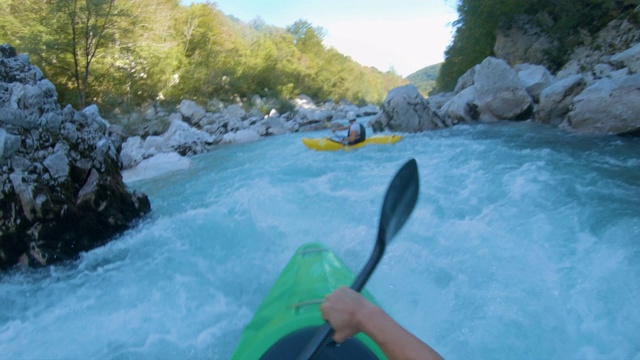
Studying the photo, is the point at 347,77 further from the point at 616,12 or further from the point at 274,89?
the point at 616,12

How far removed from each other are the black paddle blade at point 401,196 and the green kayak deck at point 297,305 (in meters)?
0.42

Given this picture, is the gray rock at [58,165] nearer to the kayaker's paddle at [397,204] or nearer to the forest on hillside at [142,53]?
the kayaker's paddle at [397,204]

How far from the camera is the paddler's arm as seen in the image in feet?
2.89

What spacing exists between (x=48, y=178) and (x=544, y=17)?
17193 mm

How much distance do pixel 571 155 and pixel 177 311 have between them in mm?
5446

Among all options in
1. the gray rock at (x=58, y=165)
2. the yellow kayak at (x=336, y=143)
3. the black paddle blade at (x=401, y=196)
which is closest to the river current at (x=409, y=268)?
the gray rock at (x=58, y=165)

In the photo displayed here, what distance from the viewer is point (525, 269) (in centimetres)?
277

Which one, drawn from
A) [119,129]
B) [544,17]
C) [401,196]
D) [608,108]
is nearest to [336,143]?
[608,108]

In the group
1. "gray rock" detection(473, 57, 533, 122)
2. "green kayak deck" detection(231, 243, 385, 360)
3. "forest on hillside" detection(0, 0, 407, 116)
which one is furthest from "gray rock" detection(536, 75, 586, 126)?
"forest on hillside" detection(0, 0, 407, 116)

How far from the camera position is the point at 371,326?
0.92 meters

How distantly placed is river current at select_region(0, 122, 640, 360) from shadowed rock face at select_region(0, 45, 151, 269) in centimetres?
19

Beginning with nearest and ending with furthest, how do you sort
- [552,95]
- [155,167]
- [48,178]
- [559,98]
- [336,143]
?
[48,178] < [155,167] < [336,143] < [559,98] < [552,95]

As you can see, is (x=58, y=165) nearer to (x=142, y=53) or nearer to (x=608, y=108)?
(x=608, y=108)

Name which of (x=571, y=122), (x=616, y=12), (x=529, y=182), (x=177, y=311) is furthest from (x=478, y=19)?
(x=177, y=311)
